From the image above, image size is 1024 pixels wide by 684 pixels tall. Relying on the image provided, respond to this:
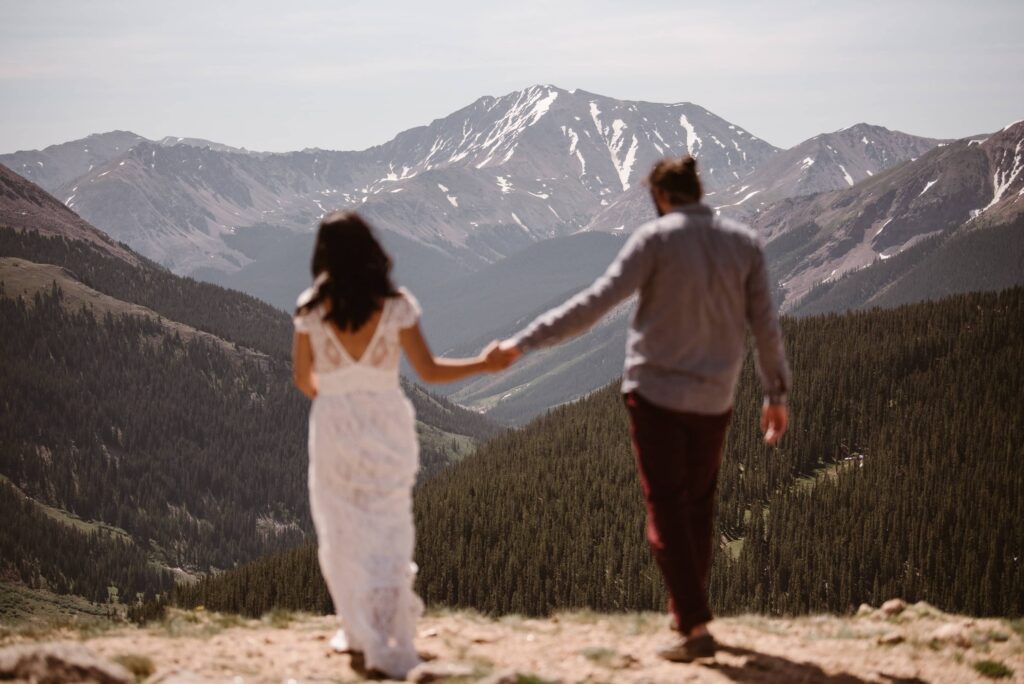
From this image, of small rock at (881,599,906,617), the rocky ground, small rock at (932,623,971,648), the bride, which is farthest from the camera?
small rock at (881,599,906,617)

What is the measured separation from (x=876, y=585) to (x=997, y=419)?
46220mm

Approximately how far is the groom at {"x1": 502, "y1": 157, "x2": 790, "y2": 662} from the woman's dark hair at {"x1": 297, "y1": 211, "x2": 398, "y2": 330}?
1.84 m

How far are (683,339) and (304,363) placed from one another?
4.33 m

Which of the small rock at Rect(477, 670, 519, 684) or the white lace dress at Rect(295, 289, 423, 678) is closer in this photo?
A: the small rock at Rect(477, 670, 519, 684)

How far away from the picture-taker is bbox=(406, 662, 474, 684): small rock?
37.0 ft

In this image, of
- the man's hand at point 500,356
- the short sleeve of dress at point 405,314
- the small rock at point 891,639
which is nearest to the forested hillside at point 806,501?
the small rock at point 891,639

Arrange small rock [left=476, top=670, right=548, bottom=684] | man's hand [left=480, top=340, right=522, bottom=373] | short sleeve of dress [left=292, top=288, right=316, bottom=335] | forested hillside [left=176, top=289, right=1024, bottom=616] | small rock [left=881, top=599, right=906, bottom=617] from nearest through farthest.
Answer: small rock [left=476, top=670, right=548, bottom=684] < short sleeve of dress [left=292, top=288, right=316, bottom=335] < man's hand [left=480, top=340, right=522, bottom=373] < small rock [left=881, top=599, right=906, bottom=617] < forested hillside [left=176, top=289, right=1024, bottom=616]

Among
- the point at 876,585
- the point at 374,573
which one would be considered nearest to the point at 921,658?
the point at 374,573

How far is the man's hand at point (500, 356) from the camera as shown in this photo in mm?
12531

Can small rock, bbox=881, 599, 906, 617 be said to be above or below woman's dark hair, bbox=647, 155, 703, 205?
below

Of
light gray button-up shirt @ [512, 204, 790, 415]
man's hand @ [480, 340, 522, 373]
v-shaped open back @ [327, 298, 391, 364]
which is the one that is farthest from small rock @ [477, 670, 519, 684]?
v-shaped open back @ [327, 298, 391, 364]

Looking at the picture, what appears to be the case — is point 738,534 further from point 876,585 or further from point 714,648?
point 714,648

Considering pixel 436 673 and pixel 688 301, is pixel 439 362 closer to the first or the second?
pixel 688 301

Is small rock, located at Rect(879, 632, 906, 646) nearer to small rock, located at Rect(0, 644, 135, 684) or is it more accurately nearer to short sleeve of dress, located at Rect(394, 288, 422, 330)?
short sleeve of dress, located at Rect(394, 288, 422, 330)
